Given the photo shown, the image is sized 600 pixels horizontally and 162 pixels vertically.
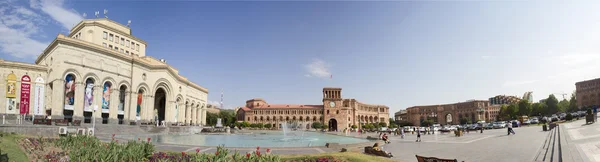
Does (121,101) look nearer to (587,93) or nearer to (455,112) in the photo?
(587,93)

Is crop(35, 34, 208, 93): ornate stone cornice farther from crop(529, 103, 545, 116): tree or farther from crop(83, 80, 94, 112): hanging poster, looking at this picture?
crop(529, 103, 545, 116): tree

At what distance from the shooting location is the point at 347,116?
9969 cm

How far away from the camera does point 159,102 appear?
2202 inches

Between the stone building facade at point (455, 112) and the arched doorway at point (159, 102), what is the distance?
4551 inches

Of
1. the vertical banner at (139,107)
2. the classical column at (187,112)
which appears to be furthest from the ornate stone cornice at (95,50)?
the classical column at (187,112)

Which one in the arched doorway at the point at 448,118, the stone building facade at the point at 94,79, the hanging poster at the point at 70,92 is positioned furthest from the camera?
the arched doorway at the point at 448,118

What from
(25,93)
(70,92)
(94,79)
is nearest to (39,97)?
(25,93)

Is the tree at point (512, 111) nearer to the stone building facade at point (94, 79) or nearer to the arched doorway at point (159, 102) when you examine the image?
the stone building facade at point (94, 79)

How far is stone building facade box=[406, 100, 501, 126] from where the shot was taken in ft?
405

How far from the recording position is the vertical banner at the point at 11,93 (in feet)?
108

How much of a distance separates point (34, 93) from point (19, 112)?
247 centimetres

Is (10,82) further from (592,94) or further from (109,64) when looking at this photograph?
(592,94)

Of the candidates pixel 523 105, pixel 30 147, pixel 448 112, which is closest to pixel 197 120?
pixel 30 147

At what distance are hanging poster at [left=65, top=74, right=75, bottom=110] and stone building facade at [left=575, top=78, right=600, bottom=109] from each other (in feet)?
401
